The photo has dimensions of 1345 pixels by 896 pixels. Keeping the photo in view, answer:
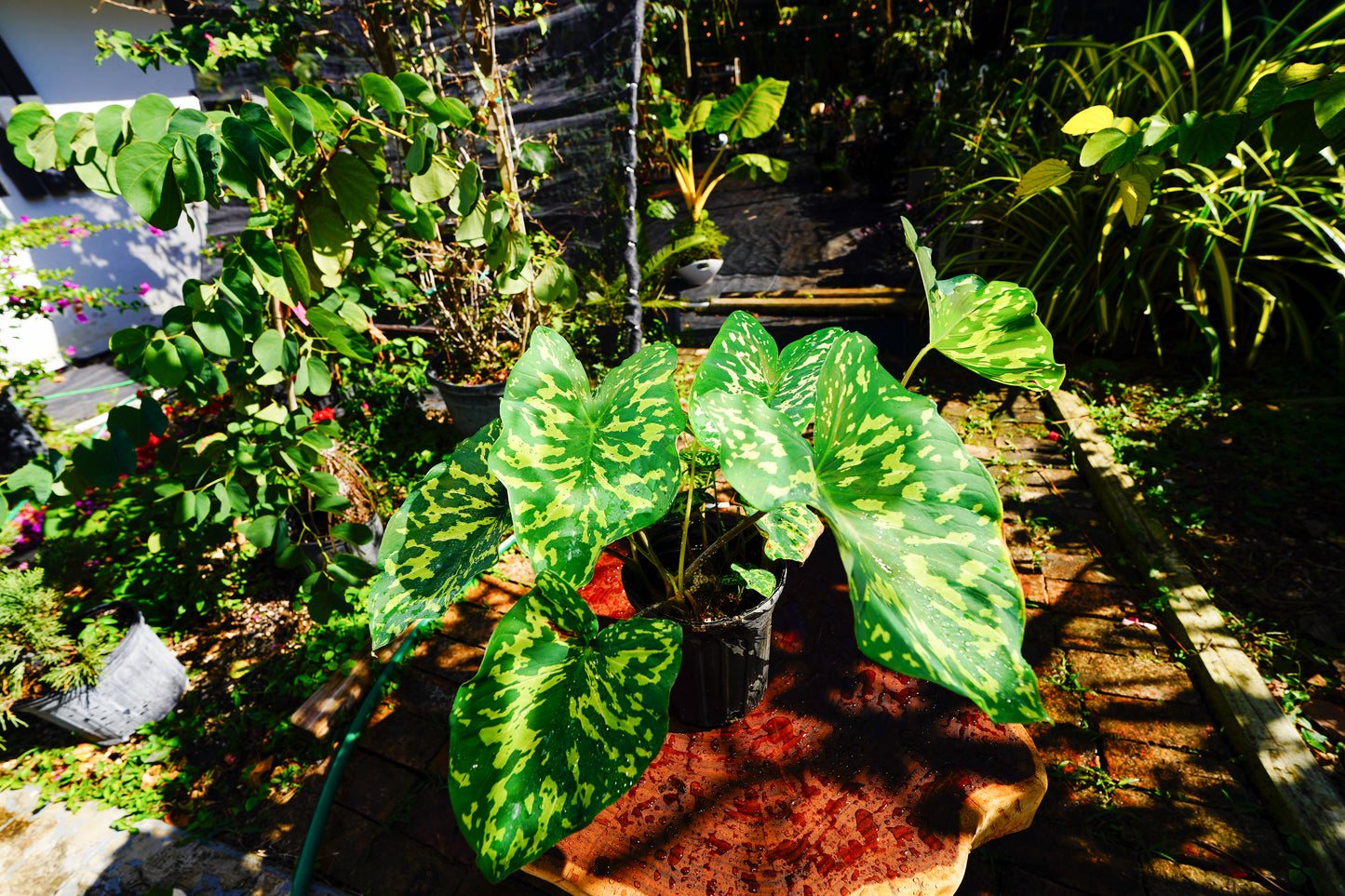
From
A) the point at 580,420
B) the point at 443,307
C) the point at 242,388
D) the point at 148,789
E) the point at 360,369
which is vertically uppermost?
the point at 580,420

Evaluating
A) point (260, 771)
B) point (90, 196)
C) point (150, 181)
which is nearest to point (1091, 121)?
point (150, 181)

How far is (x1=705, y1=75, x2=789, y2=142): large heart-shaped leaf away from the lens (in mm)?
3822

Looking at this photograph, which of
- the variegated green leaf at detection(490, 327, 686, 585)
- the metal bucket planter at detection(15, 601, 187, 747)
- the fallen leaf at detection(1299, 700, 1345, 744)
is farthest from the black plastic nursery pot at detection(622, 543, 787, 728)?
the metal bucket planter at detection(15, 601, 187, 747)

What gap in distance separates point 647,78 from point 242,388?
3.24m

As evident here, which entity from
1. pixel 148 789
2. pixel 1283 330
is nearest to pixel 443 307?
pixel 148 789

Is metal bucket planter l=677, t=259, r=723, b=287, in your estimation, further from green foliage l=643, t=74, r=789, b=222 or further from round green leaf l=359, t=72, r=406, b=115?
round green leaf l=359, t=72, r=406, b=115

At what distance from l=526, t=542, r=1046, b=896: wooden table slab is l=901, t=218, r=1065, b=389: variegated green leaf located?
0.56m

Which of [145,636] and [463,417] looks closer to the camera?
[145,636]

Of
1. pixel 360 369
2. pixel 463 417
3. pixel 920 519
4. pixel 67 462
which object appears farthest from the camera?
pixel 360 369

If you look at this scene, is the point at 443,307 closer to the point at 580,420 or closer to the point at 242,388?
the point at 242,388

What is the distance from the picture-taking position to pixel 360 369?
96.3 inches

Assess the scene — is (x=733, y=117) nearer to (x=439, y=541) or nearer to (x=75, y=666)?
(x=439, y=541)

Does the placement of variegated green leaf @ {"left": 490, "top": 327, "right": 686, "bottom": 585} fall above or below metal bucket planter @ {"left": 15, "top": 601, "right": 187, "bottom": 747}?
above

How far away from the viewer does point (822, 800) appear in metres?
0.86
